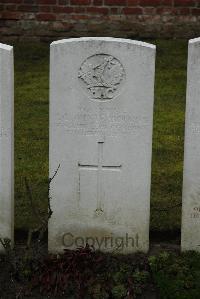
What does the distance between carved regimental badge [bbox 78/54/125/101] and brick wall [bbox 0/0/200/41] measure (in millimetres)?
6162

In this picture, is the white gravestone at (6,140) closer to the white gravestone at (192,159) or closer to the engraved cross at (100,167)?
the engraved cross at (100,167)

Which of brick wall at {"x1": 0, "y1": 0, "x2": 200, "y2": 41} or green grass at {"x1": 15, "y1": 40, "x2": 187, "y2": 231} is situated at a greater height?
brick wall at {"x1": 0, "y1": 0, "x2": 200, "y2": 41}

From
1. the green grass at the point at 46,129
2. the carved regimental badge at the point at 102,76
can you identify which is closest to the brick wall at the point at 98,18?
the green grass at the point at 46,129

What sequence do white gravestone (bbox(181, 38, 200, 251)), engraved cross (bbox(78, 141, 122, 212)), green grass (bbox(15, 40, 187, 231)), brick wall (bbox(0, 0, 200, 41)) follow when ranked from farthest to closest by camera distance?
1. brick wall (bbox(0, 0, 200, 41))
2. green grass (bbox(15, 40, 187, 231))
3. engraved cross (bbox(78, 141, 122, 212))
4. white gravestone (bbox(181, 38, 200, 251))

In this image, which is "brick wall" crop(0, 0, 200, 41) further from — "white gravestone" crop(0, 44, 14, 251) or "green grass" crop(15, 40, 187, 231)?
"white gravestone" crop(0, 44, 14, 251)

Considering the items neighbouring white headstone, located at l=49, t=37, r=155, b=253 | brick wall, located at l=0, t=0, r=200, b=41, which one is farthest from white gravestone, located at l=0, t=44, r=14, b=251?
brick wall, located at l=0, t=0, r=200, b=41

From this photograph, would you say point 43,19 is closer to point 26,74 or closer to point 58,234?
point 26,74

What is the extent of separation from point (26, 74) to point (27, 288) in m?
5.78

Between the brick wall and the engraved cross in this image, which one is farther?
the brick wall

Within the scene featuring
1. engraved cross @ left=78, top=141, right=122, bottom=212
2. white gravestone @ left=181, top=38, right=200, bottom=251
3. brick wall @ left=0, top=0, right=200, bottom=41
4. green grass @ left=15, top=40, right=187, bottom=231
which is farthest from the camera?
brick wall @ left=0, top=0, right=200, bottom=41

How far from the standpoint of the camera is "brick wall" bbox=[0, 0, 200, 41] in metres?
10.9

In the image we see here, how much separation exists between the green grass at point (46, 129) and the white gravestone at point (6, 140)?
0.47m

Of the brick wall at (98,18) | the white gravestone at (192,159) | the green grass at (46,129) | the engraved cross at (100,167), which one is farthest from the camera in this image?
the brick wall at (98,18)

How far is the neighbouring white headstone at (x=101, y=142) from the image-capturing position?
4.95 m
